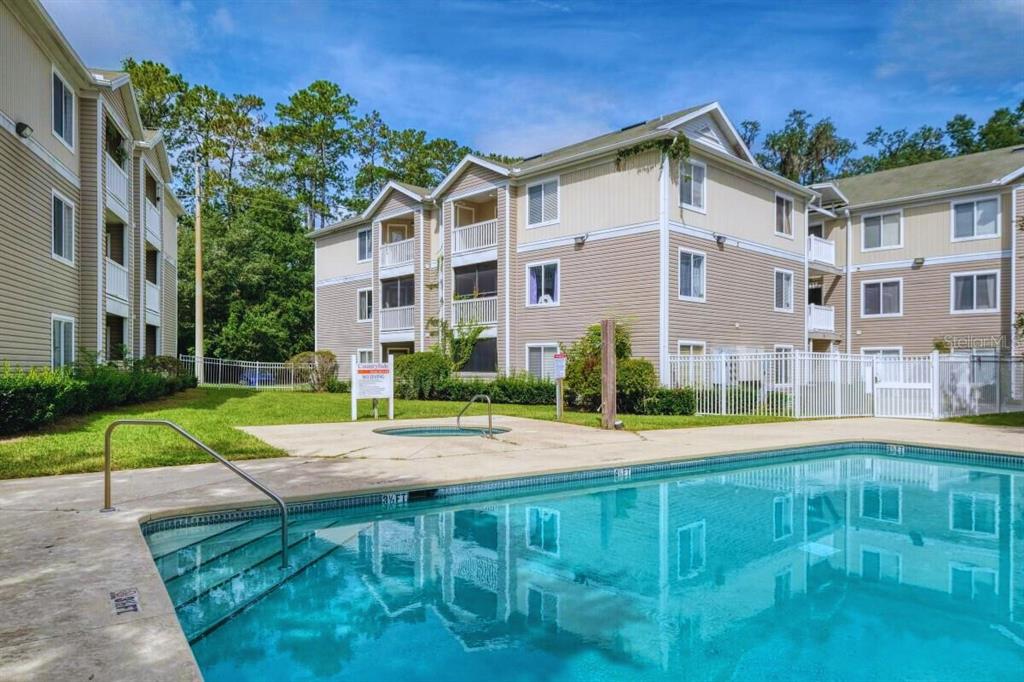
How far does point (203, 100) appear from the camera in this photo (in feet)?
146

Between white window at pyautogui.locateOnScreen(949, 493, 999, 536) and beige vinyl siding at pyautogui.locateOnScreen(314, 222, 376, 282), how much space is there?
2517 centimetres

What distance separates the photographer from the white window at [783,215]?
23.7m

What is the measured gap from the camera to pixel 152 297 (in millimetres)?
23906

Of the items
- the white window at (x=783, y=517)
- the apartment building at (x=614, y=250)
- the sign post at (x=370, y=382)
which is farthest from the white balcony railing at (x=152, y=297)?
the white window at (x=783, y=517)

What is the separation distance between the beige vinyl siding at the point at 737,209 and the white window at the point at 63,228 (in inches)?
634

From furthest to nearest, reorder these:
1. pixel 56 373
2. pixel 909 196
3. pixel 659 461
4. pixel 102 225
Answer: pixel 909 196 < pixel 102 225 < pixel 56 373 < pixel 659 461

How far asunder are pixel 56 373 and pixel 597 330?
43.2 feet

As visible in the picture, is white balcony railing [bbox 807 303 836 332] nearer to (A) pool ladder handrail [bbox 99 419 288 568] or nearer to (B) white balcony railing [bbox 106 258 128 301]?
(A) pool ladder handrail [bbox 99 419 288 568]

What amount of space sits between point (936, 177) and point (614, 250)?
1584 cm

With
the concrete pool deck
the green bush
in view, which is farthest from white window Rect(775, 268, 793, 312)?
the green bush

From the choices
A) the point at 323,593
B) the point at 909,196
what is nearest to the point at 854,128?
the point at 909,196

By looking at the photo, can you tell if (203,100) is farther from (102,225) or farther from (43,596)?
(43,596)

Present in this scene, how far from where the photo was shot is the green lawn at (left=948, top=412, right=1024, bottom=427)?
16000 millimetres

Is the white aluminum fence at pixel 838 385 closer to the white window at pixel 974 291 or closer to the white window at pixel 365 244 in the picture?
the white window at pixel 974 291
